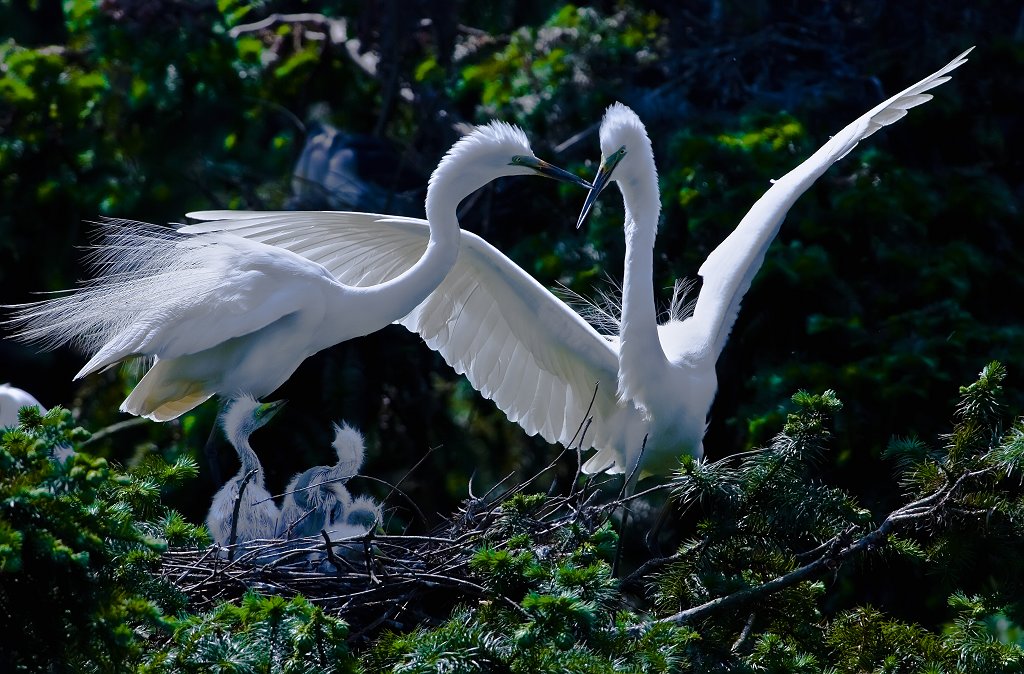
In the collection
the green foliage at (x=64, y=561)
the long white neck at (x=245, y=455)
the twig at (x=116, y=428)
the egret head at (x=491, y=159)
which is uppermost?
the egret head at (x=491, y=159)

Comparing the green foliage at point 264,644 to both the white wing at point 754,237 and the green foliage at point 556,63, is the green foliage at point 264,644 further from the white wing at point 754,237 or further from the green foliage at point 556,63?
the green foliage at point 556,63

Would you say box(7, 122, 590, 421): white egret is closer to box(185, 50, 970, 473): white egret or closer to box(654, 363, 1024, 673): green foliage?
box(185, 50, 970, 473): white egret

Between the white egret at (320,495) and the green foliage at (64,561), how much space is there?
1.39 meters

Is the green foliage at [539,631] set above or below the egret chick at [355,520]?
above

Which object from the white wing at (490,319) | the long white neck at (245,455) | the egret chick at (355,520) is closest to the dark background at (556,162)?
the white wing at (490,319)

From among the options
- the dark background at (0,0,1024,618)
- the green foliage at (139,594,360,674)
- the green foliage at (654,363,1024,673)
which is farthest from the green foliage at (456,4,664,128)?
the green foliage at (139,594,360,674)

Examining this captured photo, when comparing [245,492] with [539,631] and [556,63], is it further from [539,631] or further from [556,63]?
[556,63]

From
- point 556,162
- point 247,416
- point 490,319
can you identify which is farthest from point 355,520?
point 556,162

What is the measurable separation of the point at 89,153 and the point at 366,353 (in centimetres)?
184

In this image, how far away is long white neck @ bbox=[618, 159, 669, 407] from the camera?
406 cm

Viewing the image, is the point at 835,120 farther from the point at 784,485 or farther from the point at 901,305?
the point at 784,485

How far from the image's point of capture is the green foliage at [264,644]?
2.47 metres

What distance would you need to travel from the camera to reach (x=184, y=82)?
6.18 metres

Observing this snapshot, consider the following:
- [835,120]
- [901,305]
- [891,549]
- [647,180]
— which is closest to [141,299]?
[647,180]
